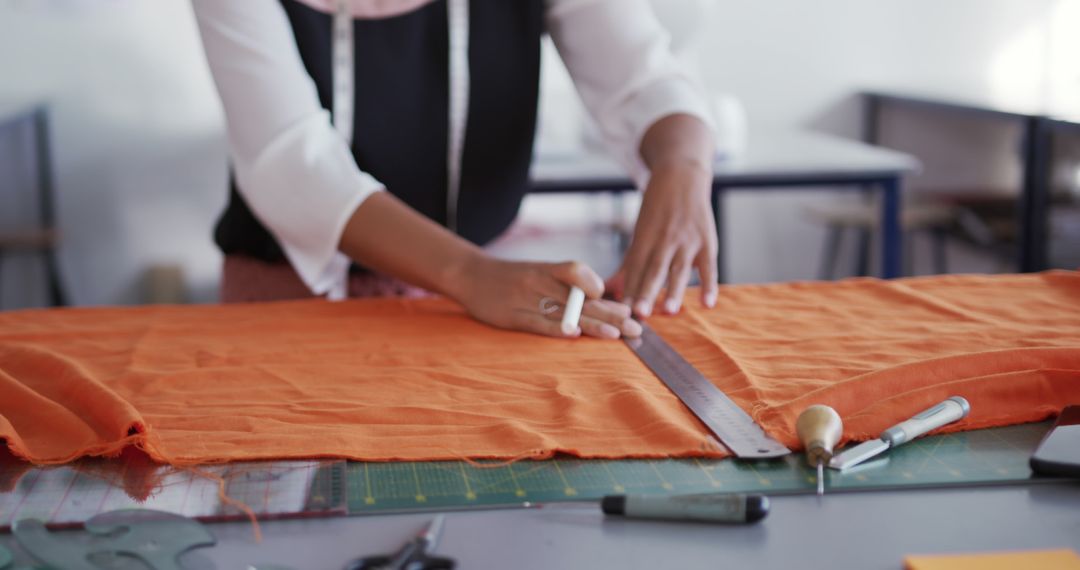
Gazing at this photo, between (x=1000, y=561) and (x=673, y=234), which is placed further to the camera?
(x=673, y=234)

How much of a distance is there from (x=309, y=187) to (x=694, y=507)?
72 centimetres

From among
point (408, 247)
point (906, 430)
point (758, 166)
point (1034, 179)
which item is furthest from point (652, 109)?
point (1034, 179)

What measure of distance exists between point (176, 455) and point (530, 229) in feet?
10.7

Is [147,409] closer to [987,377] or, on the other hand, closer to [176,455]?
[176,455]

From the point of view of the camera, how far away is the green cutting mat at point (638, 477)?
0.74 metres

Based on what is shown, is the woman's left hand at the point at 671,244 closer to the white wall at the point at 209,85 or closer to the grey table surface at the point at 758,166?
the grey table surface at the point at 758,166

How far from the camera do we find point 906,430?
0.81 m

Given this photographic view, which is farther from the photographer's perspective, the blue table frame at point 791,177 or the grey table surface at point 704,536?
the blue table frame at point 791,177

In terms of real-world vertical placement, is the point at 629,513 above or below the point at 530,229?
above

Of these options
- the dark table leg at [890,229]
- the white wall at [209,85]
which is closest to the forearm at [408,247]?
the dark table leg at [890,229]

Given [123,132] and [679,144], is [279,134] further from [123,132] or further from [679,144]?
[123,132]

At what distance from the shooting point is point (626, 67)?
152 cm

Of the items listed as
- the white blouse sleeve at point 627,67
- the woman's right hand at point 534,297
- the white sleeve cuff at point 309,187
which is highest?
the white blouse sleeve at point 627,67

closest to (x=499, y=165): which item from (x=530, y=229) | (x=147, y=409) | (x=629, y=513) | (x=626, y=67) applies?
(x=626, y=67)
